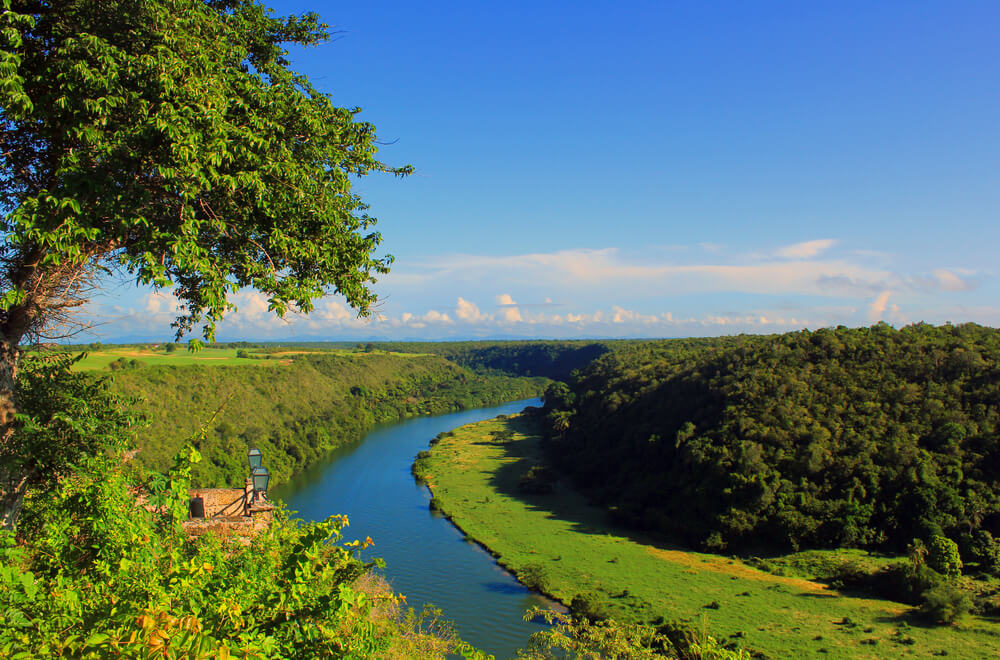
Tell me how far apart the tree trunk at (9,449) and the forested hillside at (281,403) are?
5.19 feet

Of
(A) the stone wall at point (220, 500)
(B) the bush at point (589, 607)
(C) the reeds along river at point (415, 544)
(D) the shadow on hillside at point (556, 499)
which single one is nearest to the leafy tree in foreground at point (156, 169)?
(A) the stone wall at point (220, 500)

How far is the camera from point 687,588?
24.1 meters

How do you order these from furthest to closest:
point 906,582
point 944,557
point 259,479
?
point 944,557
point 906,582
point 259,479

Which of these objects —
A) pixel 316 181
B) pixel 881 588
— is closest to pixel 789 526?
pixel 881 588

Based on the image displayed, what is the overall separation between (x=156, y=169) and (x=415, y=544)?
28083mm

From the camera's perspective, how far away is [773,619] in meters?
21.0

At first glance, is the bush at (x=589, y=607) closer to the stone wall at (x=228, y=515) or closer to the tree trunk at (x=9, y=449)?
the stone wall at (x=228, y=515)

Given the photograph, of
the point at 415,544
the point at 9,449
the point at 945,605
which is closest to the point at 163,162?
the point at 9,449

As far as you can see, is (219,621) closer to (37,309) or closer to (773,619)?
(37,309)

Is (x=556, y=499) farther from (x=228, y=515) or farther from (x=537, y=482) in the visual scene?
(x=228, y=515)

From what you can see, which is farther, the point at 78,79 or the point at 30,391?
the point at 30,391

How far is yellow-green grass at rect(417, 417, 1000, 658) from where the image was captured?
62.8ft

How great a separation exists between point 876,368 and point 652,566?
1930cm

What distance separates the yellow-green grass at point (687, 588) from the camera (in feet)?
62.8
